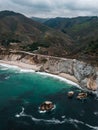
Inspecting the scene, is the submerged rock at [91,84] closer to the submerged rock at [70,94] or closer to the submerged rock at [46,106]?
the submerged rock at [70,94]

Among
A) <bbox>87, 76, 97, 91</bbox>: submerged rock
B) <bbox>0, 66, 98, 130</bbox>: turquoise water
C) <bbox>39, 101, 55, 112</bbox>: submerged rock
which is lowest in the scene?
<bbox>0, 66, 98, 130</bbox>: turquoise water

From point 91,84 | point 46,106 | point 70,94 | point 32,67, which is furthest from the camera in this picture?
point 32,67

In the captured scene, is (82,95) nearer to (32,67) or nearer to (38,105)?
(38,105)

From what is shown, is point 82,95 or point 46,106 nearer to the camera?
point 46,106

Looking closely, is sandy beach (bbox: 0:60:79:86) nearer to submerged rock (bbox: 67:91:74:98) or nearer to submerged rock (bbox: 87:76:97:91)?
submerged rock (bbox: 87:76:97:91)

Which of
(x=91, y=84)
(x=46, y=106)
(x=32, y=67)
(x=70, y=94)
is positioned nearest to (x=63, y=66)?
(x=32, y=67)

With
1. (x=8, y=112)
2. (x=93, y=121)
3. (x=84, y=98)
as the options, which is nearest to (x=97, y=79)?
(x=84, y=98)

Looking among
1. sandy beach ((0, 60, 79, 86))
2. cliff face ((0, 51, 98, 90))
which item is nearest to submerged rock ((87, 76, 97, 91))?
cliff face ((0, 51, 98, 90))
